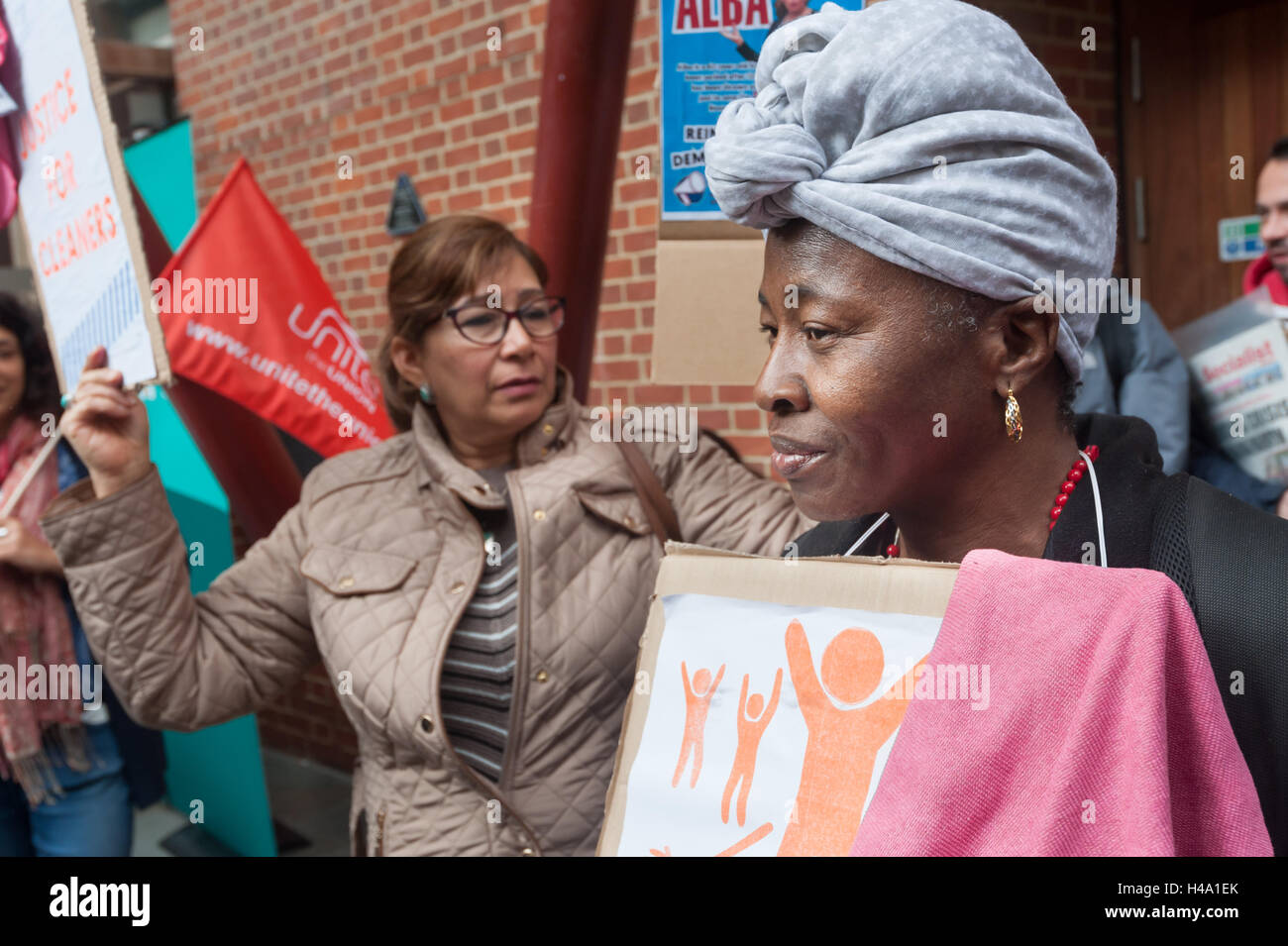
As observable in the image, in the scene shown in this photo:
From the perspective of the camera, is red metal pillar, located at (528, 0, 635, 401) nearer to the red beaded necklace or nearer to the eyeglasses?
the eyeglasses

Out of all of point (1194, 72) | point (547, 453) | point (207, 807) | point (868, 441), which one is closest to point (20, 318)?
point (547, 453)

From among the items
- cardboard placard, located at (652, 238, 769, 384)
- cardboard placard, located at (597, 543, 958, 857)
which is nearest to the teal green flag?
cardboard placard, located at (652, 238, 769, 384)

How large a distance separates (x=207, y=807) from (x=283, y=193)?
10.2 ft

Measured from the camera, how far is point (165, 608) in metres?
2.12

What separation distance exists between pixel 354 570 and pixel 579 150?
1.29 metres

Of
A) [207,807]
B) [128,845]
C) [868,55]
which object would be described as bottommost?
[207,807]

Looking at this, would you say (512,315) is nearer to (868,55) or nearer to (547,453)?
(547,453)

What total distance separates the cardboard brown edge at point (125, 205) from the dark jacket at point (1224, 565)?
1.70 meters

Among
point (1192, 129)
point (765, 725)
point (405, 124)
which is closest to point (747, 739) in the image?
point (765, 725)

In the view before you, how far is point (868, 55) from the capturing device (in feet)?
3.53

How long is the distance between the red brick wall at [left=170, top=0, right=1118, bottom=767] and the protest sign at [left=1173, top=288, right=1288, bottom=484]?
4.74ft

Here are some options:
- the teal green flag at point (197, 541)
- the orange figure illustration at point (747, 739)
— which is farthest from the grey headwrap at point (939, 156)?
the teal green flag at point (197, 541)

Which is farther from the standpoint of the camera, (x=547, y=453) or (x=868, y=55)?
(x=547, y=453)
